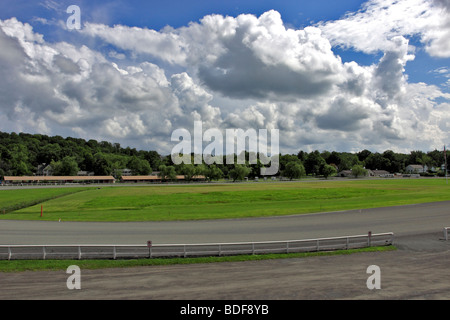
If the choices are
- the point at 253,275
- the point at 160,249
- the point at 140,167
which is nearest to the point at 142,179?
the point at 140,167

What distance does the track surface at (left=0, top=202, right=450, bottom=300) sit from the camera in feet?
41.0

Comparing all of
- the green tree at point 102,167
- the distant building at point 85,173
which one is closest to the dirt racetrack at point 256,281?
the green tree at point 102,167

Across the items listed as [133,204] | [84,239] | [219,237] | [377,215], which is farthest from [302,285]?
[133,204]

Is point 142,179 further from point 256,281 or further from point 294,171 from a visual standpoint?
point 256,281

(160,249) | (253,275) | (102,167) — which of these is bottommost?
(253,275)

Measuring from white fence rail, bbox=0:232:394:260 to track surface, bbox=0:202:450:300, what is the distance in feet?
4.89

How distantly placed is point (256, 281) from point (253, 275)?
2.86 feet

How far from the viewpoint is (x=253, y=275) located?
1480 centimetres

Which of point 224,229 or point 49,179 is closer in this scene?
point 224,229

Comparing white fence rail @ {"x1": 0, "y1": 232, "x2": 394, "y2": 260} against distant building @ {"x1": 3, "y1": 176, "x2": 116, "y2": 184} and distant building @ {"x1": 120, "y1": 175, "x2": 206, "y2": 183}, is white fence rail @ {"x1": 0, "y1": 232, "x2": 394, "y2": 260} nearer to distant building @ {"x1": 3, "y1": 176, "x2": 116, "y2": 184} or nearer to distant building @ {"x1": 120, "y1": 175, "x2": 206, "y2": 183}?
distant building @ {"x1": 3, "y1": 176, "x2": 116, "y2": 184}

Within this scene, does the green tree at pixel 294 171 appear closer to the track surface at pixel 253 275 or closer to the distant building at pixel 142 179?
the distant building at pixel 142 179

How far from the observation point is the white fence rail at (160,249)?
1762cm
